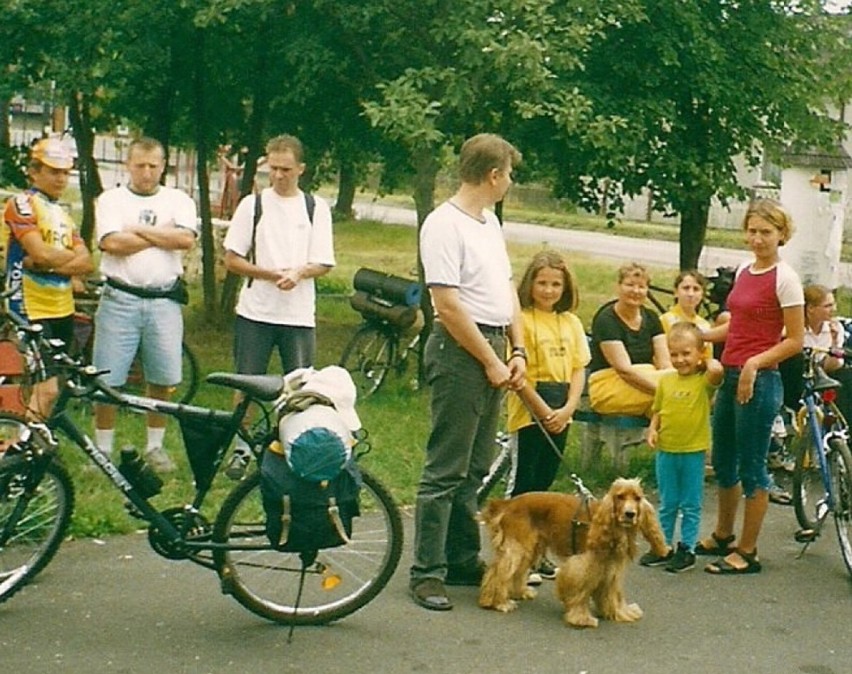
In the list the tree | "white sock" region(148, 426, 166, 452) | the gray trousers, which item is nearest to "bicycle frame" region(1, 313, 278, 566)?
the gray trousers

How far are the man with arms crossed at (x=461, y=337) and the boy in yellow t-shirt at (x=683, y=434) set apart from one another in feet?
3.68

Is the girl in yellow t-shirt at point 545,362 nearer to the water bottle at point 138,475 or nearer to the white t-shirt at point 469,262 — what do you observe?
the white t-shirt at point 469,262

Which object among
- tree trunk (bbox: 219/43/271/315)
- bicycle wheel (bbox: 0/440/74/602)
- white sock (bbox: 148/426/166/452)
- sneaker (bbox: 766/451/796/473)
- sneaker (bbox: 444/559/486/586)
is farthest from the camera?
tree trunk (bbox: 219/43/271/315)

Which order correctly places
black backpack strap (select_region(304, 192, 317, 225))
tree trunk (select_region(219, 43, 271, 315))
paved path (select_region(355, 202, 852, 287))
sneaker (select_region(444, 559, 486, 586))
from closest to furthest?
sneaker (select_region(444, 559, 486, 586))
black backpack strap (select_region(304, 192, 317, 225))
tree trunk (select_region(219, 43, 271, 315))
paved path (select_region(355, 202, 852, 287))

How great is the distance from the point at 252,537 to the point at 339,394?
2.22ft

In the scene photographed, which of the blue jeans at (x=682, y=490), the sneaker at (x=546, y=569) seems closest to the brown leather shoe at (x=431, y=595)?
the sneaker at (x=546, y=569)

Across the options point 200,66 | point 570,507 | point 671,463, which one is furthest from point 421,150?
point 570,507

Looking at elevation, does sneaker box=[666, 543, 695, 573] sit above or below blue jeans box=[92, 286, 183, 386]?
below

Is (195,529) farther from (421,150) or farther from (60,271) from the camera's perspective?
(421,150)

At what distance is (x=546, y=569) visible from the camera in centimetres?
680

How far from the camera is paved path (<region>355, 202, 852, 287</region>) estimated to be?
29.7 m

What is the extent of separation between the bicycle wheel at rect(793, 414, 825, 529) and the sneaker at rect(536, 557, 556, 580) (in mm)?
1509

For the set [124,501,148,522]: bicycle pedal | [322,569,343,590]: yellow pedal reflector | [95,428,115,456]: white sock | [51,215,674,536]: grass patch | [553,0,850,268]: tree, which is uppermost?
[553,0,850,268]: tree

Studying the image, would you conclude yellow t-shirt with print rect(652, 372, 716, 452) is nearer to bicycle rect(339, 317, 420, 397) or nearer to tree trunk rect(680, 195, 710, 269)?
bicycle rect(339, 317, 420, 397)
